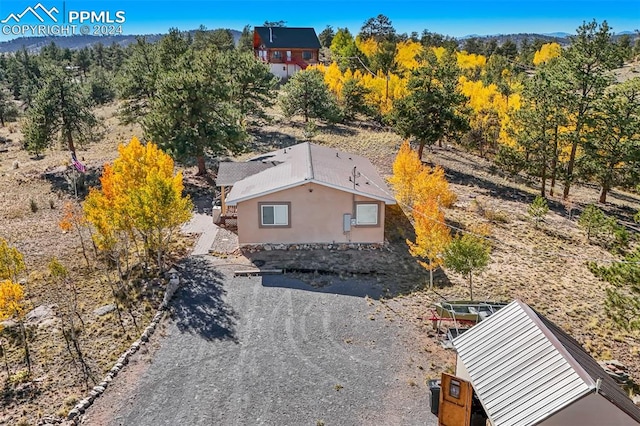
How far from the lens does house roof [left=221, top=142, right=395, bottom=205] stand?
21.6 meters

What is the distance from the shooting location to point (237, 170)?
26.6 metres

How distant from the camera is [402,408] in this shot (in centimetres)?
1266

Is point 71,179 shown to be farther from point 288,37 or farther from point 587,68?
point 288,37

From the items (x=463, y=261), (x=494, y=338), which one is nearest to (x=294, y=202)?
(x=463, y=261)

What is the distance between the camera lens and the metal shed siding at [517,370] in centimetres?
956

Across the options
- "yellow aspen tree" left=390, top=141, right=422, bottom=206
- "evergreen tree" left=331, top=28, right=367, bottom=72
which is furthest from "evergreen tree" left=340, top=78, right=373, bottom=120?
"yellow aspen tree" left=390, top=141, right=422, bottom=206

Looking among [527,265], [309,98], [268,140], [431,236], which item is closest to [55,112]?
[268,140]

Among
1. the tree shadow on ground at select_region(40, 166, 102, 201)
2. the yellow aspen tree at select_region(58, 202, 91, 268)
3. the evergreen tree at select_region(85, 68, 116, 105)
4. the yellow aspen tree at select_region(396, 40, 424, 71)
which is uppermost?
the yellow aspen tree at select_region(396, 40, 424, 71)

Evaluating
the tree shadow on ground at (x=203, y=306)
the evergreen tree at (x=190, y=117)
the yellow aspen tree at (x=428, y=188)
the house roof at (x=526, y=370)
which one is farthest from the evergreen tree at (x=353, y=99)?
the house roof at (x=526, y=370)

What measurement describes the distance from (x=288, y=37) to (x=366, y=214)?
189 ft

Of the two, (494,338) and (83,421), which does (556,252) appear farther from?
(83,421)

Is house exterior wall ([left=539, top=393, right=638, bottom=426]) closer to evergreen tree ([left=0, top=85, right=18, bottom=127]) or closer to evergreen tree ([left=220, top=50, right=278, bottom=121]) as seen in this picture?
evergreen tree ([left=220, top=50, right=278, bottom=121])

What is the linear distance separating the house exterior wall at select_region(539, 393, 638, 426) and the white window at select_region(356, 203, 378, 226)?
537 inches

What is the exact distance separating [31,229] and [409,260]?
1929 cm
